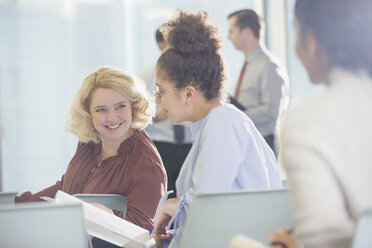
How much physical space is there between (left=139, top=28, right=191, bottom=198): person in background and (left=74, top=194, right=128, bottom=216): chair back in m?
1.23

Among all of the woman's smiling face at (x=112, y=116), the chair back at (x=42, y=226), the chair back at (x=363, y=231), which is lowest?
the chair back at (x=42, y=226)

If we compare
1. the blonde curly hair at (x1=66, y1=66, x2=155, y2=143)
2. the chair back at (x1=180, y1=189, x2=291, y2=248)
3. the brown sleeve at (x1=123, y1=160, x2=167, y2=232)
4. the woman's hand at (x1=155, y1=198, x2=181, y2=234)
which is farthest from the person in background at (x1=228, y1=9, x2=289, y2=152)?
the chair back at (x1=180, y1=189, x2=291, y2=248)

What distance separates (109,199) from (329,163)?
1.43 m

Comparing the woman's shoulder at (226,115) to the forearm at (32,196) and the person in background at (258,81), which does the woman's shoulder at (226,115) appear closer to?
the forearm at (32,196)

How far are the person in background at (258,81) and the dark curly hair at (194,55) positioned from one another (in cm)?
164

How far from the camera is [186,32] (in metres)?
1.73

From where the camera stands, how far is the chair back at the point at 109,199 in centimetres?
211

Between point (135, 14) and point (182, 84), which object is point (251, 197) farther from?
point (135, 14)

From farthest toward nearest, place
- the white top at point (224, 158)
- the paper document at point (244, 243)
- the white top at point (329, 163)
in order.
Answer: the white top at point (224, 158)
the paper document at point (244, 243)
the white top at point (329, 163)

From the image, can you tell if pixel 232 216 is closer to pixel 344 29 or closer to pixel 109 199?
pixel 344 29

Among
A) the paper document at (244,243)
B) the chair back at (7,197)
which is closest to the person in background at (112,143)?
the chair back at (7,197)

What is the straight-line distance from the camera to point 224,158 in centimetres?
155

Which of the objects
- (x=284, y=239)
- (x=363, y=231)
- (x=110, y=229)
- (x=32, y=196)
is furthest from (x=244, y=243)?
(x=32, y=196)

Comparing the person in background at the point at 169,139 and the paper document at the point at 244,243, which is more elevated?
the paper document at the point at 244,243
